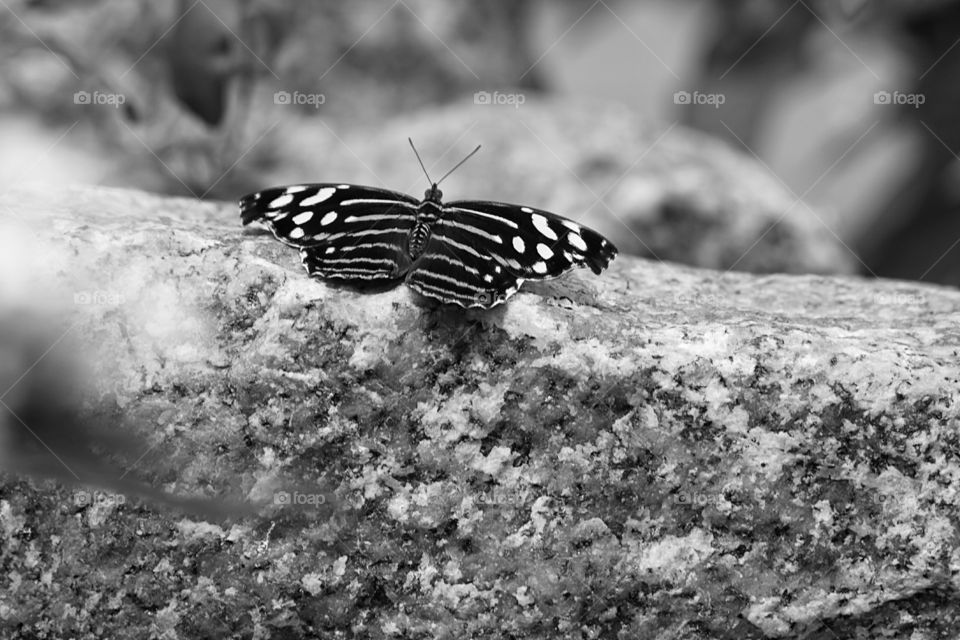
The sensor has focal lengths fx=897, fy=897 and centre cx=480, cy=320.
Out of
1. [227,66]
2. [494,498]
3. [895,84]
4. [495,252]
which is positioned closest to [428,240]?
[495,252]

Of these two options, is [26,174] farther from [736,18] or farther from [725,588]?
[736,18]

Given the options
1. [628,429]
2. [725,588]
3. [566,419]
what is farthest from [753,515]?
[566,419]

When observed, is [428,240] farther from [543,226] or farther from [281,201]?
[281,201]

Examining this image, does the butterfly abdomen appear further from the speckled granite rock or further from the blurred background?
the speckled granite rock

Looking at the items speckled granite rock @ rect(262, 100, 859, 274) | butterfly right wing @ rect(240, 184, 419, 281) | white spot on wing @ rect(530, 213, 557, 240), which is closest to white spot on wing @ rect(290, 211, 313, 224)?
butterfly right wing @ rect(240, 184, 419, 281)

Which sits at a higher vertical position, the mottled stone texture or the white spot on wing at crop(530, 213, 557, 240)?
the white spot on wing at crop(530, 213, 557, 240)

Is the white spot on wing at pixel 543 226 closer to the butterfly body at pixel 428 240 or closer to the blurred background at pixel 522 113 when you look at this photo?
the butterfly body at pixel 428 240

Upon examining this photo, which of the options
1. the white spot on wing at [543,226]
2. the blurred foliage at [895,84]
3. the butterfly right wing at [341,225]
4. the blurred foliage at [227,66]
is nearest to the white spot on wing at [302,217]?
the butterfly right wing at [341,225]
